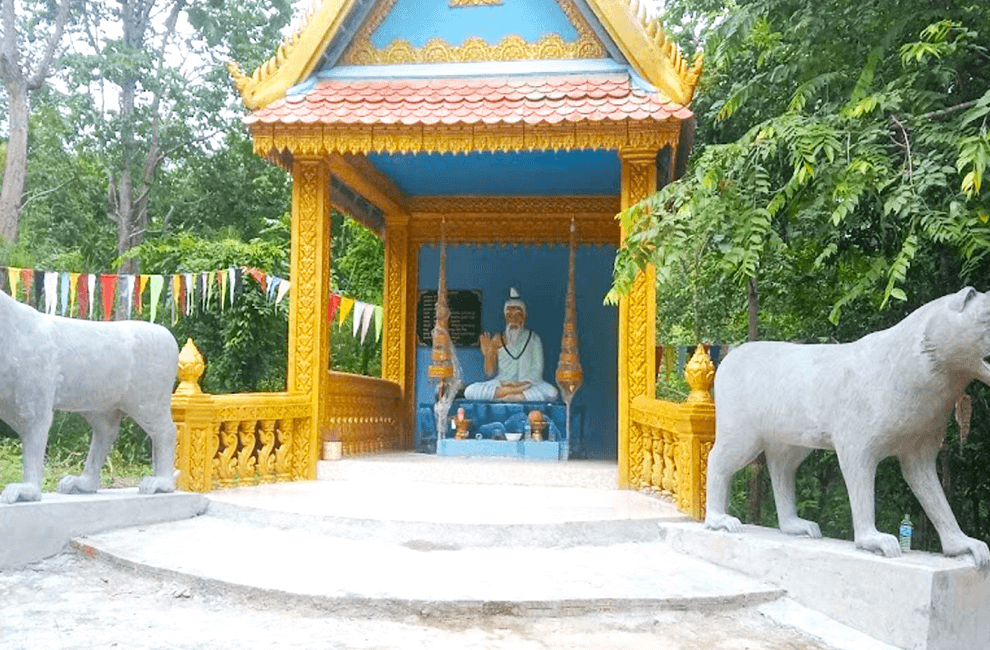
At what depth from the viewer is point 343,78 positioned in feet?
27.6

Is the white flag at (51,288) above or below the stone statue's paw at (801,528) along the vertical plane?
above

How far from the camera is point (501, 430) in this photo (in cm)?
967

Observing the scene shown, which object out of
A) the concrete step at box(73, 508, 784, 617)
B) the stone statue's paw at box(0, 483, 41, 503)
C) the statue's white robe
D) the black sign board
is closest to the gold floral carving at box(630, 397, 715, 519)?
the concrete step at box(73, 508, 784, 617)

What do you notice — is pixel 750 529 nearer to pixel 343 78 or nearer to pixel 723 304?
pixel 343 78

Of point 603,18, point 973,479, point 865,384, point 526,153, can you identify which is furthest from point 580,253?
point 865,384

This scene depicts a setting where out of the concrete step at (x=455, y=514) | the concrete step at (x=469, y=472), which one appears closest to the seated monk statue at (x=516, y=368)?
the concrete step at (x=469, y=472)

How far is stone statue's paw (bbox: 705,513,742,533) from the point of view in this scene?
18.0 ft

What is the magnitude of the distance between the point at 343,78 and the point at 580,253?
3.56 metres

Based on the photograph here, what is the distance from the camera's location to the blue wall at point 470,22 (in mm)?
8297

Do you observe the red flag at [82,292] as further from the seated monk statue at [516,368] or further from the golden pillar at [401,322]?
the seated monk statue at [516,368]

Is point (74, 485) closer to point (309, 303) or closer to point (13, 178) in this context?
point (309, 303)

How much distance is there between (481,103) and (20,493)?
4.48 m

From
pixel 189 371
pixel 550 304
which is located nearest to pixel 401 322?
pixel 550 304

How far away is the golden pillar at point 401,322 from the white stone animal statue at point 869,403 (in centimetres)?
571
